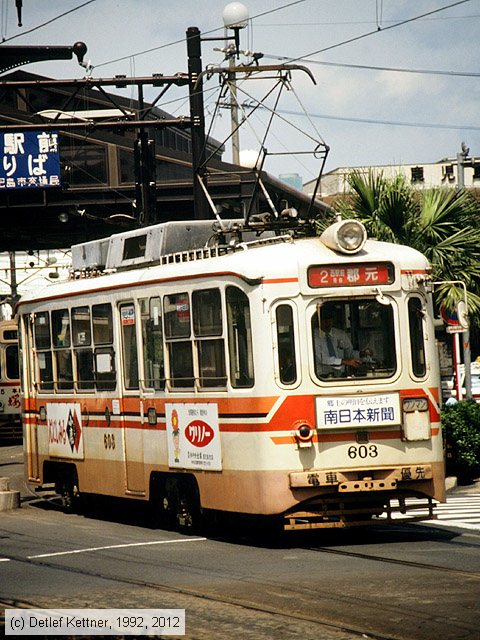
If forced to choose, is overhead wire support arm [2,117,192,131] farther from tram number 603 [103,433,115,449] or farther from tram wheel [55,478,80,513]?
tram number 603 [103,433,115,449]

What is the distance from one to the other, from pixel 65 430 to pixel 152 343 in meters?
2.95

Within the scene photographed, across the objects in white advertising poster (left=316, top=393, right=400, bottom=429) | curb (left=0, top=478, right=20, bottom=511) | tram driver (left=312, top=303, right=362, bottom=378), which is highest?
tram driver (left=312, top=303, right=362, bottom=378)

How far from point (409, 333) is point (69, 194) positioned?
76.5 ft

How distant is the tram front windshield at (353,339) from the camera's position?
13.6 m

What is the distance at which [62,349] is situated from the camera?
57.8ft

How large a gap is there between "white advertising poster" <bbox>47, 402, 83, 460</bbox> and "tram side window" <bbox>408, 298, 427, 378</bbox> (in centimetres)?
504

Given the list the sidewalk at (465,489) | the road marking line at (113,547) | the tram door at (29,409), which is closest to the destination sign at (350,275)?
the road marking line at (113,547)

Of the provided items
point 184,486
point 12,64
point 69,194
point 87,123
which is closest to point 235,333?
point 184,486

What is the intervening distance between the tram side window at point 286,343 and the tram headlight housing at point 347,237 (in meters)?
0.84

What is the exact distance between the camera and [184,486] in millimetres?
15070

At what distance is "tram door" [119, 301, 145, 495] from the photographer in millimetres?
15656

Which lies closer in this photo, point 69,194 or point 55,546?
point 55,546

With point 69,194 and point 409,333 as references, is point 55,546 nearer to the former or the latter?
point 409,333

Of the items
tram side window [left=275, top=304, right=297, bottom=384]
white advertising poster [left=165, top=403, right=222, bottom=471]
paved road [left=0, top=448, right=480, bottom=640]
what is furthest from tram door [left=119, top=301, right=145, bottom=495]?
tram side window [left=275, top=304, right=297, bottom=384]
